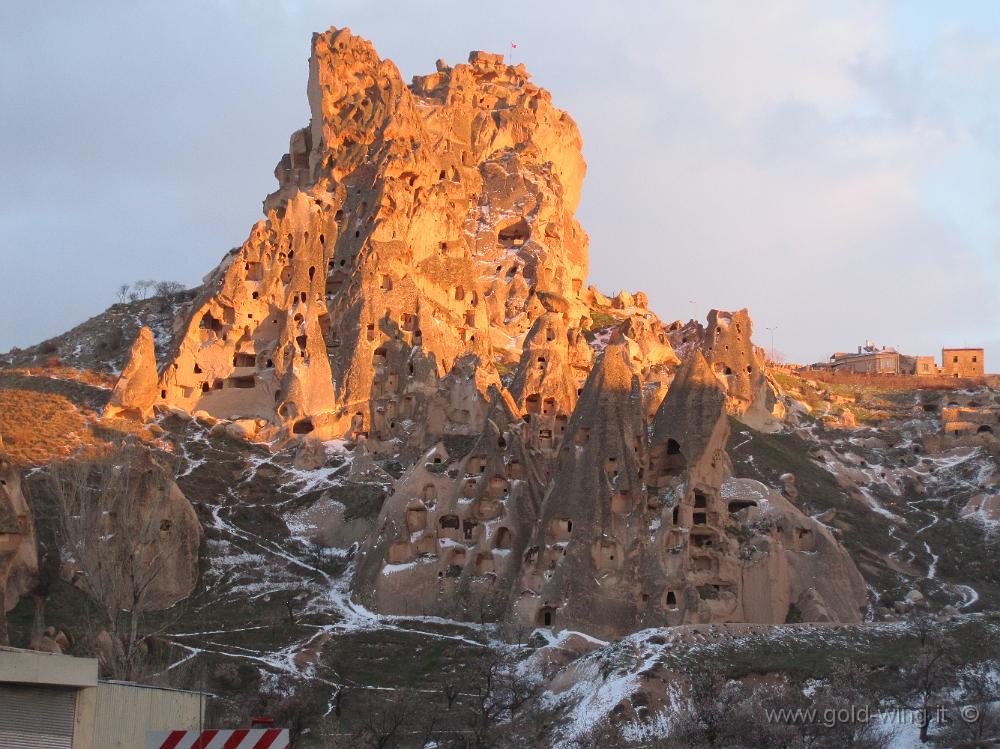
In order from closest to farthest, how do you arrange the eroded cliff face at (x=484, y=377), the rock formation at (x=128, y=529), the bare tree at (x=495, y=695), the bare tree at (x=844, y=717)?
the bare tree at (x=844, y=717) < the rock formation at (x=128, y=529) < the bare tree at (x=495, y=695) < the eroded cliff face at (x=484, y=377)

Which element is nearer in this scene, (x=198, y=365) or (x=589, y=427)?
(x=589, y=427)

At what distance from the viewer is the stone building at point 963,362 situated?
500ft

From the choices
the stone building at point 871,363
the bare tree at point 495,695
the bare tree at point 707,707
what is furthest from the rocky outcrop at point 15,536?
the stone building at point 871,363

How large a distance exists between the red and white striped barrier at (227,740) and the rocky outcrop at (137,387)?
228ft

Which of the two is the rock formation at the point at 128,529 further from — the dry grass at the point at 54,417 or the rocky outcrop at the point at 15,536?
the dry grass at the point at 54,417

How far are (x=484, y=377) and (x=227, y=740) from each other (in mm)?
65479

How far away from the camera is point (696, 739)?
1561 inches

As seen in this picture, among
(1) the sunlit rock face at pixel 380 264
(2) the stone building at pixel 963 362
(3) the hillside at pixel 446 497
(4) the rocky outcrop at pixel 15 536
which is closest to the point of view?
→ (3) the hillside at pixel 446 497

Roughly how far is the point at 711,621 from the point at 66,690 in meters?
44.4

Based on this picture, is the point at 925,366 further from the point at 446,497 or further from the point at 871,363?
the point at 446,497

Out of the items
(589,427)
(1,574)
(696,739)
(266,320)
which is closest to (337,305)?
(266,320)

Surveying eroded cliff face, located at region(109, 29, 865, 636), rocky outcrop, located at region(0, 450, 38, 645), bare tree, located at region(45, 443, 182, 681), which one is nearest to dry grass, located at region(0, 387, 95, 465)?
eroded cliff face, located at region(109, 29, 865, 636)

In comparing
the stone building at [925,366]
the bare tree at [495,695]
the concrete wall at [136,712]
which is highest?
the stone building at [925,366]

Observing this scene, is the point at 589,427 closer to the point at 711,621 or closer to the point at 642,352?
the point at 711,621
